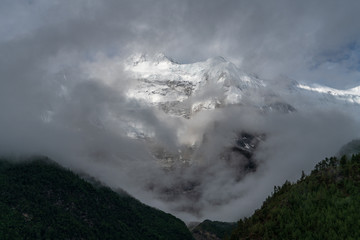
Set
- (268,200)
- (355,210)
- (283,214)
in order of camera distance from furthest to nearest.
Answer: (268,200) → (283,214) → (355,210)

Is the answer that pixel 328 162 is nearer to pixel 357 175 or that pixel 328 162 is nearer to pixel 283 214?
pixel 357 175

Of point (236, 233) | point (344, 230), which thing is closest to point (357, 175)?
point (344, 230)

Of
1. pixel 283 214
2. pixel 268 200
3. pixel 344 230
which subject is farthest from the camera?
pixel 268 200

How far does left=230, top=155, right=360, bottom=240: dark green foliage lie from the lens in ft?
384

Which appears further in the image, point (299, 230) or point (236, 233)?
point (236, 233)

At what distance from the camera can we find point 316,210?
417ft

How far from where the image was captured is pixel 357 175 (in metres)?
140

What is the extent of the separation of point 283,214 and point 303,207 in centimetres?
764

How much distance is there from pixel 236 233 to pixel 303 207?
1136 inches

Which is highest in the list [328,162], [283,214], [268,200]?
[328,162]

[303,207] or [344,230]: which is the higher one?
[303,207]

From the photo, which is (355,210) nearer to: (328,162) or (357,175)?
(357,175)

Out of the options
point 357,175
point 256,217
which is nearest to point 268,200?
point 256,217

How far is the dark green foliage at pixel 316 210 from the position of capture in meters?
117
